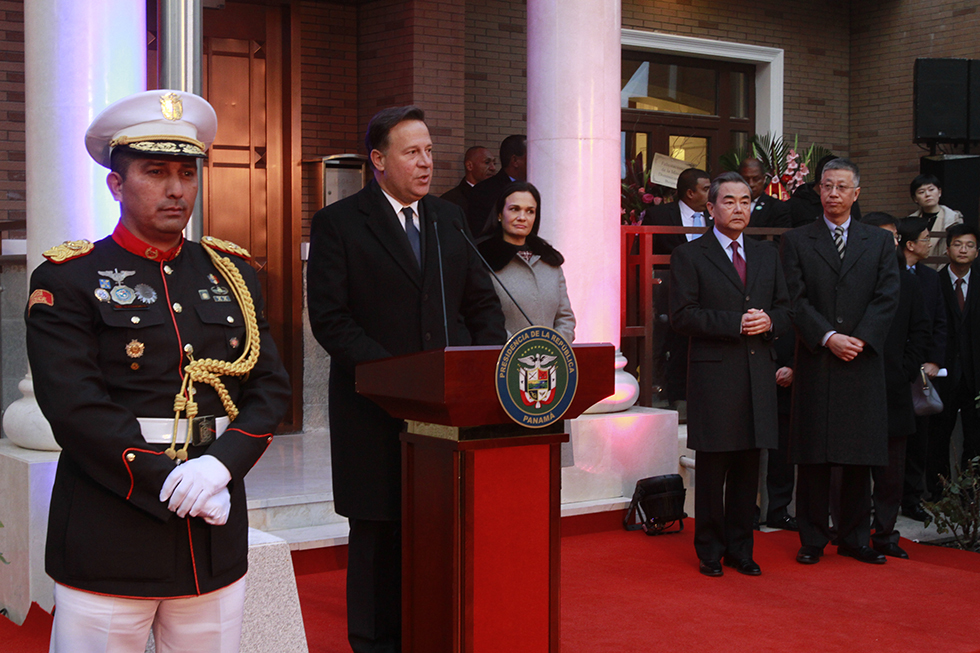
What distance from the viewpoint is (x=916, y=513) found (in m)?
6.79

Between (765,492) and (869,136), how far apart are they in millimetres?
7231

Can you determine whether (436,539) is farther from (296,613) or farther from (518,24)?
(518,24)

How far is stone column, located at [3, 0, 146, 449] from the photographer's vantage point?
424 cm

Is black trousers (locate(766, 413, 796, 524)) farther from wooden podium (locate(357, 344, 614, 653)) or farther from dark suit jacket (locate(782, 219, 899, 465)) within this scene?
wooden podium (locate(357, 344, 614, 653))

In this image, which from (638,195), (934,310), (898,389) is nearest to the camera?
(898,389)

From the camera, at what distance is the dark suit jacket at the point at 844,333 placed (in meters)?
5.10

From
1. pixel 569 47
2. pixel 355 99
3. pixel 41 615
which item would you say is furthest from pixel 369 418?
pixel 355 99

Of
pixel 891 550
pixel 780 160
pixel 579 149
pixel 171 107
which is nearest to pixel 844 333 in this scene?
pixel 891 550

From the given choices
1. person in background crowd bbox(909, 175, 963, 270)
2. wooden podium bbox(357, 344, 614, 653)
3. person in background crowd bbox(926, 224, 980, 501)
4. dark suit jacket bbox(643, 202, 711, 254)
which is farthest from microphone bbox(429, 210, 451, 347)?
person in background crowd bbox(909, 175, 963, 270)

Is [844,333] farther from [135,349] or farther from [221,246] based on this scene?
[135,349]

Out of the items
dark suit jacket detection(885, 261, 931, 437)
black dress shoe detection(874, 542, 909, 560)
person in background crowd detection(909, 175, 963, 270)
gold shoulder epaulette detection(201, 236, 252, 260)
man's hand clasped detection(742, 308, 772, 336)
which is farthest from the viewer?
person in background crowd detection(909, 175, 963, 270)

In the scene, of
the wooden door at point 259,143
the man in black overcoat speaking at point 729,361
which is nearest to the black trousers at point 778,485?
the man in black overcoat speaking at point 729,361

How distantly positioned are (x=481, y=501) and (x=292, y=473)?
345cm

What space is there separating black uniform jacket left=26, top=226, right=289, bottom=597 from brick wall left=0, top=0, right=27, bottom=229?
5.77 metres
